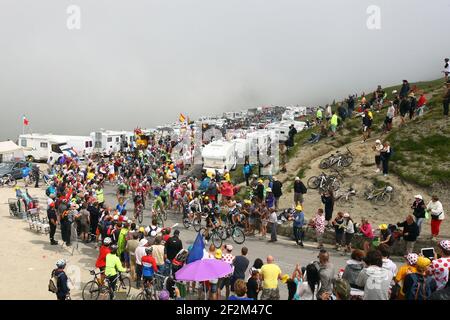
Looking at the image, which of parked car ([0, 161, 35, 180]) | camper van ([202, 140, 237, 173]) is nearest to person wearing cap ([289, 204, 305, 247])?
camper van ([202, 140, 237, 173])

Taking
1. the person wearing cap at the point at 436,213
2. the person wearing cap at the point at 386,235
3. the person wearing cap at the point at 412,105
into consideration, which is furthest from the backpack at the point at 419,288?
the person wearing cap at the point at 412,105

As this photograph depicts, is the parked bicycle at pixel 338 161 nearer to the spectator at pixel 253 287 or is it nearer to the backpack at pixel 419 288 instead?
the spectator at pixel 253 287

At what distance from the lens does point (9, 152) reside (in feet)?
134

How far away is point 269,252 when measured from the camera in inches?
611

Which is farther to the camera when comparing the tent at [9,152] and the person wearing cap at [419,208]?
the tent at [9,152]

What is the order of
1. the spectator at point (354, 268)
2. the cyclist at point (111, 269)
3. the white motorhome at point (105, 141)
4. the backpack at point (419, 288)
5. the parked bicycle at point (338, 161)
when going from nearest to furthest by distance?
1. the backpack at point (419, 288)
2. the spectator at point (354, 268)
3. the cyclist at point (111, 269)
4. the parked bicycle at point (338, 161)
5. the white motorhome at point (105, 141)

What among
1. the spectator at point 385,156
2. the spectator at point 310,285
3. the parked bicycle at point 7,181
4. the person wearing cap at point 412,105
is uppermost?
the person wearing cap at point 412,105

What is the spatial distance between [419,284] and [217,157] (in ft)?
79.5

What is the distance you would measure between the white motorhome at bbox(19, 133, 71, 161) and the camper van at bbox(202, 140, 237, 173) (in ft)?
67.8

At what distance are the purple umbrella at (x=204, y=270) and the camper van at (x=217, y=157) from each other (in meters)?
21.4

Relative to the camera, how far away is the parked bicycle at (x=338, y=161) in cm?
2273

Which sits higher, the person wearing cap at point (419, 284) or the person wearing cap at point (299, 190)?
the person wearing cap at point (419, 284)

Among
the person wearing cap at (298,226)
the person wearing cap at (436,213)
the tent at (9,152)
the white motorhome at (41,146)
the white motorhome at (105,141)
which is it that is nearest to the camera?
the person wearing cap at (436,213)
